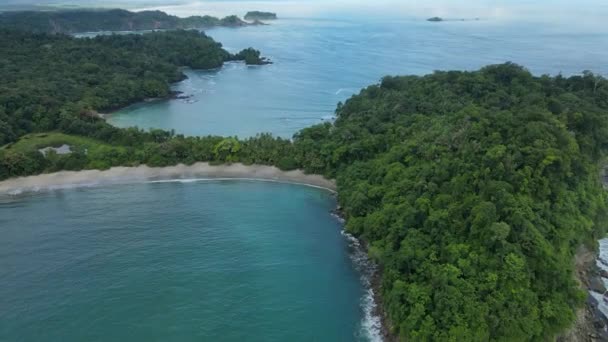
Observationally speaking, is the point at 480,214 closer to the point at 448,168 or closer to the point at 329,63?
the point at 448,168

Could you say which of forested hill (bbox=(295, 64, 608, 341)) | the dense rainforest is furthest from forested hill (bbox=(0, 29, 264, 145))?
forested hill (bbox=(295, 64, 608, 341))

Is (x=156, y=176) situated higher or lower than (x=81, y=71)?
lower

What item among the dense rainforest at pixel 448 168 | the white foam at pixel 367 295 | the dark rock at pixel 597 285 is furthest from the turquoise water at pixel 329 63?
the dark rock at pixel 597 285

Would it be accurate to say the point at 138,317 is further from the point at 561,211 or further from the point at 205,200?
the point at 561,211

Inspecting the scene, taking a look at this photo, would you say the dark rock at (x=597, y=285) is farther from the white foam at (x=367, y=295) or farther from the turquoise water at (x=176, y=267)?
the turquoise water at (x=176, y=267)

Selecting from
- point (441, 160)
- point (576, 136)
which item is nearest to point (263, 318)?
point (441, 160)

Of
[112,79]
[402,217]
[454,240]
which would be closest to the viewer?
[454,240]

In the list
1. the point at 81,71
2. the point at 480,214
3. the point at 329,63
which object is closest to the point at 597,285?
the point at 480,214
